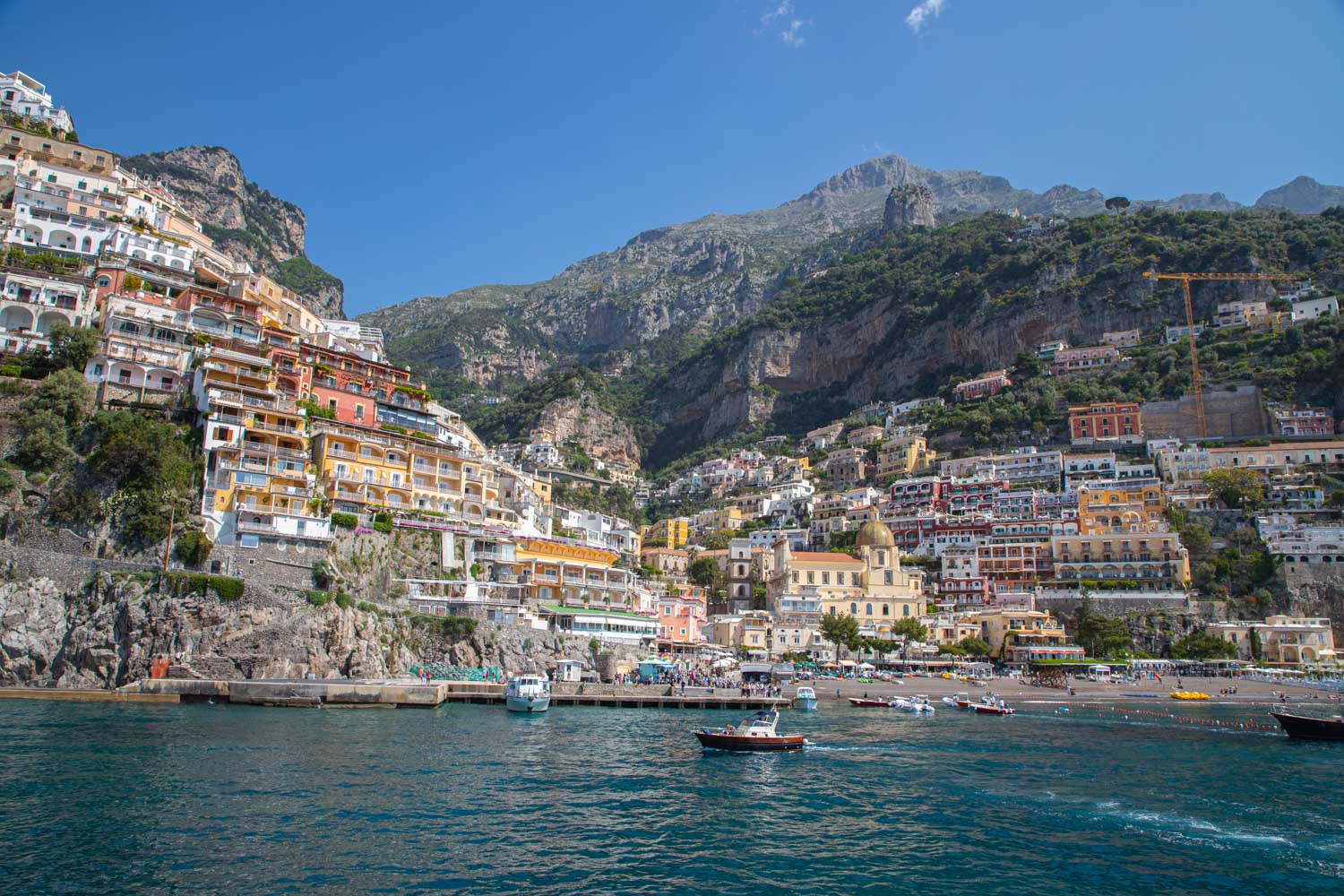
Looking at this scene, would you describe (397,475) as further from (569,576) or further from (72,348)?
(72,348)

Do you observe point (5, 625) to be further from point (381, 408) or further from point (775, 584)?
point (775, 584)

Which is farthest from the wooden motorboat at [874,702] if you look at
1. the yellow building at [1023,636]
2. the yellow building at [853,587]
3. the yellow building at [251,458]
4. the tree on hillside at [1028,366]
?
the tree on hillside at [1028,366]

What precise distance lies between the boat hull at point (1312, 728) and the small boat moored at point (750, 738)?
21776 mm

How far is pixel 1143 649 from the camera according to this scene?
69.4m

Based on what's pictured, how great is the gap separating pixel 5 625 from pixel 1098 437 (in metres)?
98.8

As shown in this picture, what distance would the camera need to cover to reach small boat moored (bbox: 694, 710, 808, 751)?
32812 millimetres

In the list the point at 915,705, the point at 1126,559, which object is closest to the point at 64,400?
the point at 915,705

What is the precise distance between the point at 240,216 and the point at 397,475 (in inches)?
3741

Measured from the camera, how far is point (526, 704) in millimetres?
42531

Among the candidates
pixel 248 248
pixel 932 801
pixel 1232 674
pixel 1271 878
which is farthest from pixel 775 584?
pixel 248 248

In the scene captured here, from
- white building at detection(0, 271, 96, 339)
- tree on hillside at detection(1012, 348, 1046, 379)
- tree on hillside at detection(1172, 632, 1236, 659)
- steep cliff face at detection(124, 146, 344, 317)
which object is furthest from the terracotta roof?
steep cliff face at detection(124, 146, 344, 317)

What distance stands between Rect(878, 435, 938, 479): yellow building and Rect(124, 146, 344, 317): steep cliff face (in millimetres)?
77543

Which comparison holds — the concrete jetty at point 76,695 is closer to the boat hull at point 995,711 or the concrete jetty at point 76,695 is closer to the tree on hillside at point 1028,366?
the boat hull at point 995,711

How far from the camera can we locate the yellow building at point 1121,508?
80.1 m
